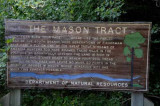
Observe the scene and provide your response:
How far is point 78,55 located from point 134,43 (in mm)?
1146

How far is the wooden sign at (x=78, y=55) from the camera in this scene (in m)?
3.99

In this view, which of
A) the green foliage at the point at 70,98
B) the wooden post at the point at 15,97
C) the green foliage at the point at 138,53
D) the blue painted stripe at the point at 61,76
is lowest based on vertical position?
the green foliage at the point at 70,98

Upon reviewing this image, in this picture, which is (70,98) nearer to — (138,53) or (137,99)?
(137,99)

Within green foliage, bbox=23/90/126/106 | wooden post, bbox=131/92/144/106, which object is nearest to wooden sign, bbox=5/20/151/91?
wooden post, bbox=131/92/144/106

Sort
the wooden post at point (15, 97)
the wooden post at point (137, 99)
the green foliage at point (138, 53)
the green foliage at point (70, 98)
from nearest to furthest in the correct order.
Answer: the green foliage at point (138, 53)
the wooden post at point (137, 99)
the wooden post at point (15, 97)
the green foliage at point (70, 98)

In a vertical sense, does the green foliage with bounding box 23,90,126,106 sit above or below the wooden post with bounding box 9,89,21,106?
below

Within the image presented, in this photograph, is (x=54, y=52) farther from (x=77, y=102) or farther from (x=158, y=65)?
(x=158, y=65)

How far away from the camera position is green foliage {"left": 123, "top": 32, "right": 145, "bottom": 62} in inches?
156

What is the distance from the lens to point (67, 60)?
13.4 feet

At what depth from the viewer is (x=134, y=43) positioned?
3.98 metres

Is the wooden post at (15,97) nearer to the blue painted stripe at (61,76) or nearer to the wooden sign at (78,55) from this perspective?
the wooden sign at (78,55)

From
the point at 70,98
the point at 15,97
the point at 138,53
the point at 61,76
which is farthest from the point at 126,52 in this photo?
the point at 15,97

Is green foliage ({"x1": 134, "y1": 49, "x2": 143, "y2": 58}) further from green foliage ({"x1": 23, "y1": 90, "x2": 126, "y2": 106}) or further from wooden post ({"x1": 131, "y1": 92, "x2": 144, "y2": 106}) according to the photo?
green foliage ({"x1": 23, "y1": 90, "x2": 126, "y2": 106})

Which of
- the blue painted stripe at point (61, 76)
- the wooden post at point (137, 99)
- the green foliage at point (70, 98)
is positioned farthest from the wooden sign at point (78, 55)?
the green foliage at point (70, 98)
